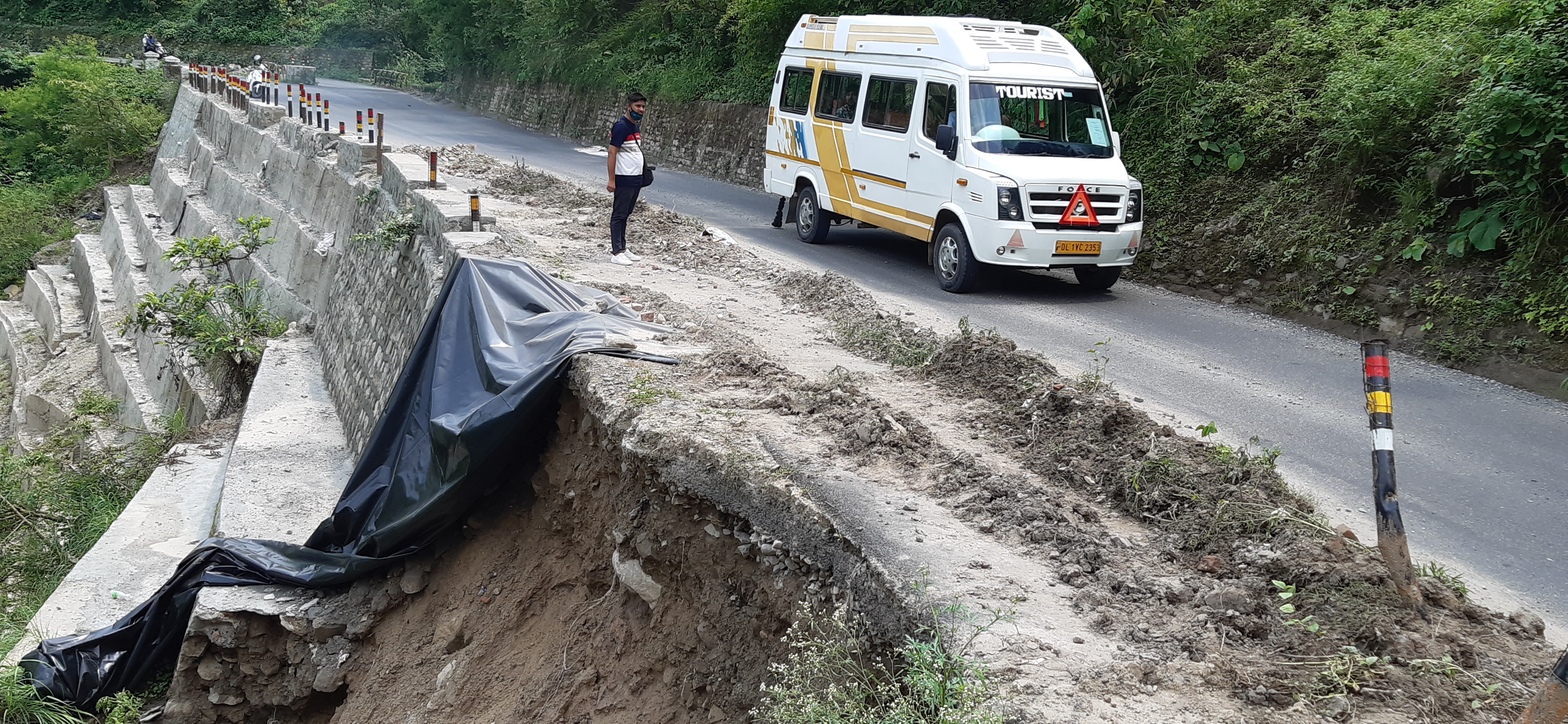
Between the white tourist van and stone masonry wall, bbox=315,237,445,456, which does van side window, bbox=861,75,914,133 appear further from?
stone masonry wall, bbox=315,237,445,456

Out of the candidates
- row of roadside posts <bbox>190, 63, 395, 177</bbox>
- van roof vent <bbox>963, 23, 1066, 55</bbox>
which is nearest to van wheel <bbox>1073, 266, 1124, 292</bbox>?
van roof vent <bbox>963, 23, 1066, 55</bbox>

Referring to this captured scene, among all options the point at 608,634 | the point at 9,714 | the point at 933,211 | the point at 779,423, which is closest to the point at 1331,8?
the point at 933,211

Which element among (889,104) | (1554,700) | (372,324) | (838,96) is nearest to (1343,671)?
(1554,700)

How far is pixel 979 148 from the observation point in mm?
10742

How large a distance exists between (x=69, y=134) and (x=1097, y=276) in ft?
96.7

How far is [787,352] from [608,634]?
2.65 metres

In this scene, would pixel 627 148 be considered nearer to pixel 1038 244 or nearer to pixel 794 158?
pixel 794 158

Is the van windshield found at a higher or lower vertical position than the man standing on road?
higher

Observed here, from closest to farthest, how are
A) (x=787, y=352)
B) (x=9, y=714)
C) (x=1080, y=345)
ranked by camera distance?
(x=9, y=714) → (x=787, y=352) → (x=1080, y=345)

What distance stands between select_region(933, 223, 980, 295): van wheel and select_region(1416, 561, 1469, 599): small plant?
6548 mm

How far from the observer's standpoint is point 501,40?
37.2 metres

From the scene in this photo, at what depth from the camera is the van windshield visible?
35.5 ft

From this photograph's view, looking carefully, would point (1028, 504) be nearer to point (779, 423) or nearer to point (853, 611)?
point (853, 611)

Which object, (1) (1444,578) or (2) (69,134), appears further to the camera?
(2) (69,134)
